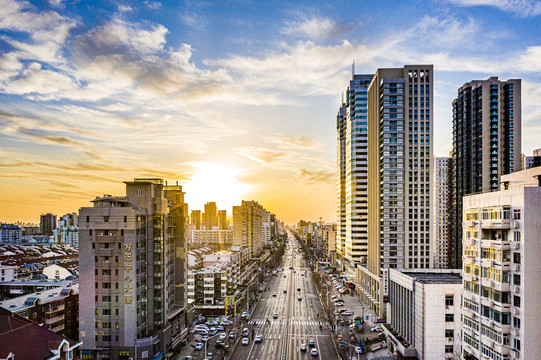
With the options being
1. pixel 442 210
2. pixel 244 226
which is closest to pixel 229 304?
pixel 244 226

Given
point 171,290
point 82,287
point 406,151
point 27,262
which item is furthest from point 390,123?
point 27,262

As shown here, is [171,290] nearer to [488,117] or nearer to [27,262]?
[27,262]

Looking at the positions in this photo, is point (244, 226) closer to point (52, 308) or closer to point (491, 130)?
point (491, 130)

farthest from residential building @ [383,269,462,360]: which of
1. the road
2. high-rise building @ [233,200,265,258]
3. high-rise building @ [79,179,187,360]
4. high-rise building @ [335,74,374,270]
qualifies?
high-rise building @ [233,200,265,258]

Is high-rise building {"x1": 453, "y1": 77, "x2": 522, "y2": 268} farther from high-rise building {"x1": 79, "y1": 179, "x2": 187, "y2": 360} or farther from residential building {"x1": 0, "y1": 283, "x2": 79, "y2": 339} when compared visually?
residential building {"x1": 0, "y1": 283, "x2": 79, "y2": 339}

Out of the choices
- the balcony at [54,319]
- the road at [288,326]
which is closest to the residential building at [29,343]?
the balcony at [54,319]

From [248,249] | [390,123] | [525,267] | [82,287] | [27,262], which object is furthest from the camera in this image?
[248,249]

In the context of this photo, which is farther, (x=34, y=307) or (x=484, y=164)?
(x=484, y=164)
